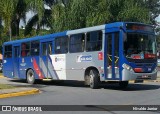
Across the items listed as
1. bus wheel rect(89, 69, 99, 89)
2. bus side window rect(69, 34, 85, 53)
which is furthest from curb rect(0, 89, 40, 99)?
bus side window rect(69, 34, 85, 53)

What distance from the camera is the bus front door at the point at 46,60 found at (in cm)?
2314

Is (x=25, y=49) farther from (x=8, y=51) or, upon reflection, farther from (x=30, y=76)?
(x=8, y=51)

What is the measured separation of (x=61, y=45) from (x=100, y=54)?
3647mm

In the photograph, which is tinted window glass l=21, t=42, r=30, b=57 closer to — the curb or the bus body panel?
the bus body panel

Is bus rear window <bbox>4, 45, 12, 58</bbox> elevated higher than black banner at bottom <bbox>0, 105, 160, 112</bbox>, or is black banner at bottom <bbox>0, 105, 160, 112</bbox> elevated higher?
bus rear window <bbox>4, 45, 12, 58</bbox>

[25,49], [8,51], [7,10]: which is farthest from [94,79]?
[7,10]

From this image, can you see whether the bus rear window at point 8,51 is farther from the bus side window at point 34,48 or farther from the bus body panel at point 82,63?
the bus side window at point 34,48

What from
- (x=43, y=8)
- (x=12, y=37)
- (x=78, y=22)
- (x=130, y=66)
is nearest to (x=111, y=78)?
(x=130, y=66)

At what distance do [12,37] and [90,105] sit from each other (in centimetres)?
2761

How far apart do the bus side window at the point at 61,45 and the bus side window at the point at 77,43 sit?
0.47 metres

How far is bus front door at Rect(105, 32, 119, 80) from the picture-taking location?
60.1 ft

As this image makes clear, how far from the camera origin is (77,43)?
2083 centimetres

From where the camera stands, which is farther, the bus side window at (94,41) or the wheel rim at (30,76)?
the wheel rim at (30,76)

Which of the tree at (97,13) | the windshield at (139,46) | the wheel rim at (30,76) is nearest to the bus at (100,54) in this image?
the windshield at (139,46)
